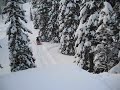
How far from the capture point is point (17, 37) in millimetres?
19719

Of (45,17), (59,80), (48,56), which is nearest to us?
(59,80)

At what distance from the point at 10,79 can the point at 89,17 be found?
9206 mm

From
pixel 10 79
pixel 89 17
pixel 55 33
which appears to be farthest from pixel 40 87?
pixel 55 33

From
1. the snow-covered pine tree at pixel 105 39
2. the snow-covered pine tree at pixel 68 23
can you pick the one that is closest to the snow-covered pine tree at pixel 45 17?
the snow-covered pine tree at pixel 68 23

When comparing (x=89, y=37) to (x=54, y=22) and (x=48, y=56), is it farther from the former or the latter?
(x=54, y=22)

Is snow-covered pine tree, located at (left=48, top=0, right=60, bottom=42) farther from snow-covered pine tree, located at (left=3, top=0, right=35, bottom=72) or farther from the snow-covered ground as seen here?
the snow-covered ground

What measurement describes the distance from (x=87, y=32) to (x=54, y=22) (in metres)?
24.5

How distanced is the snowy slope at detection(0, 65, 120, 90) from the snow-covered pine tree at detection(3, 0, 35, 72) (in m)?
8.24

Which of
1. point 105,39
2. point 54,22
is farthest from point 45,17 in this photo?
point 105,39

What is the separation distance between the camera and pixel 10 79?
1103 cm

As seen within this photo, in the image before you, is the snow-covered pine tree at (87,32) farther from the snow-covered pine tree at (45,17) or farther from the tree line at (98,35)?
the snow-covered pine tree at (45,17)

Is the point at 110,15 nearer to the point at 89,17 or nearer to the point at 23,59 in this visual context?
the point at 89,17

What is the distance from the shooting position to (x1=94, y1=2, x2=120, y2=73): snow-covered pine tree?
16359mm

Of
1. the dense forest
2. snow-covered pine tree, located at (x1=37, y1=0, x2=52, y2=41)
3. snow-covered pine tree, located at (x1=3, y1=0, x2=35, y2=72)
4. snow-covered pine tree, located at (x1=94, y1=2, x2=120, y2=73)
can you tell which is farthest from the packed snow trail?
snow-covered pine tree, located at (x1=94, y1=2, x2=120, y2=73)
